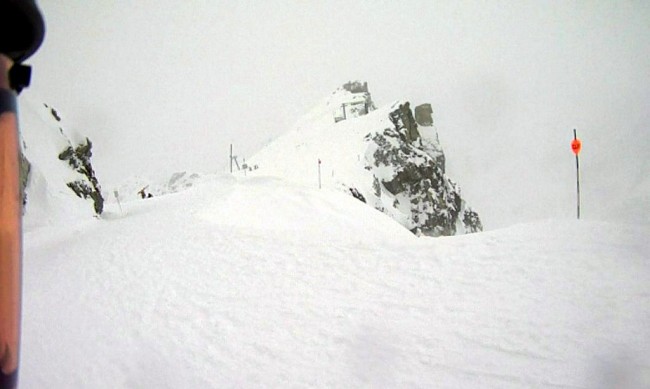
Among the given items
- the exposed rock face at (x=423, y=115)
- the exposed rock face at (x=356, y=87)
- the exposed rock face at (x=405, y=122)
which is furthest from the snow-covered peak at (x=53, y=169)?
the exposed rock face at (x=356, y=87)

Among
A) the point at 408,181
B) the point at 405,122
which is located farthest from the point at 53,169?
the point at 405,122

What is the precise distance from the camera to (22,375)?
398 cm

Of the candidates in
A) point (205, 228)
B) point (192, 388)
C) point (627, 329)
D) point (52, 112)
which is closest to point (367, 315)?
point (192, 388)

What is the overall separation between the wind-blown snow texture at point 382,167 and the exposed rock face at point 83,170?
65.6ft

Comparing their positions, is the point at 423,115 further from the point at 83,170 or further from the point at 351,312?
the point at 351,312

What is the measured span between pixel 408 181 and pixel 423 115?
83.7ft

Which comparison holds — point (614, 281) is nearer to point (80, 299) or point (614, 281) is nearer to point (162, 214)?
point (80, 299)

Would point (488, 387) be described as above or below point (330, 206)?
below

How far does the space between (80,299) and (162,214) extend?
6846 mm

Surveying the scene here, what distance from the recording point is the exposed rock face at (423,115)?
69438 mm

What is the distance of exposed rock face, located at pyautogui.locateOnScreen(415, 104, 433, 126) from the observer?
69.4 metres

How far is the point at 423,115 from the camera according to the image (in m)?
69.6

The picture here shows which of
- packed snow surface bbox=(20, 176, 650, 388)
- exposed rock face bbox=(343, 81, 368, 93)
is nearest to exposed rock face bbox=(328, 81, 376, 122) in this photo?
exposed rock face bbox=(343, 81, 368, 93)

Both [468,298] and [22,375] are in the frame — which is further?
[468,298]
